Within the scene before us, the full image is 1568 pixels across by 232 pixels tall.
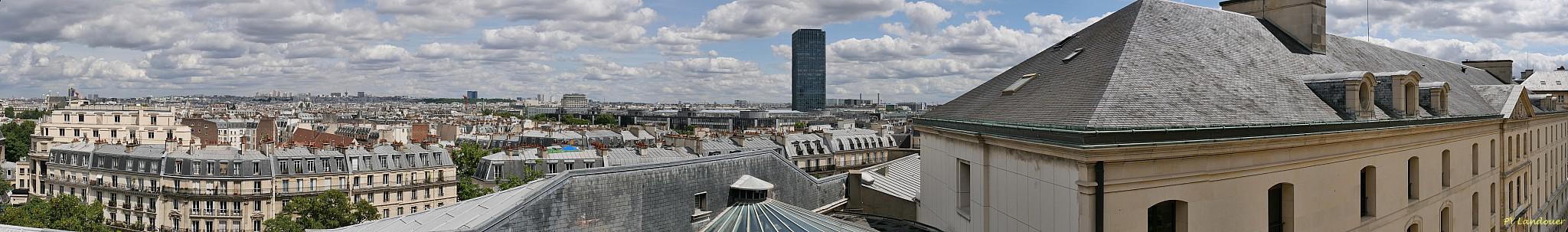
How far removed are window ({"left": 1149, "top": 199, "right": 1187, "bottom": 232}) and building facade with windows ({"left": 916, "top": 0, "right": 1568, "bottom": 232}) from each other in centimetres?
3

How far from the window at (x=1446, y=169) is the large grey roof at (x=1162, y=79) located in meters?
1.14

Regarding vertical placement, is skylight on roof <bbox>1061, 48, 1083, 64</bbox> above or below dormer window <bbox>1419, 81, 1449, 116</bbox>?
above

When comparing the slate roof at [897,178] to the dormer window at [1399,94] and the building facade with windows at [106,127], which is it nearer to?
the dormer window at [1399,94]

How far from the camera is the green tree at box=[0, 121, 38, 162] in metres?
101

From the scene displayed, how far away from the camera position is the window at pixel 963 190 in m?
18.9

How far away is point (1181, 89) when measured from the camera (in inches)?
650

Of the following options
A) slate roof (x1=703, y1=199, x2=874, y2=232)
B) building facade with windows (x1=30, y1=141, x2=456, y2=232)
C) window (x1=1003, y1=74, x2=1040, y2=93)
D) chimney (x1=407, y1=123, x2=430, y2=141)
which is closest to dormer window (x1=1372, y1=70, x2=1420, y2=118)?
window (x1=1003, y1=74, x2=1040, y2=93)

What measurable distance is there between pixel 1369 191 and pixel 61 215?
57.3 metres

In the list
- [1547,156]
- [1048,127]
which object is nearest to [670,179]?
[1048,127]

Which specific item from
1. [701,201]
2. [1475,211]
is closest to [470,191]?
[701,201]

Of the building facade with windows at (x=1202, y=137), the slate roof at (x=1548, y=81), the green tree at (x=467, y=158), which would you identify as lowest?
the green tree at (x=467, y=158)

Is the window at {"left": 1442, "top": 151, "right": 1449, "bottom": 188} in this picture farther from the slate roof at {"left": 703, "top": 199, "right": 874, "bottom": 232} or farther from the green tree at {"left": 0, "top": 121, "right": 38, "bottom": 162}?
the green tree at {"left": 0, "top": 121, "right": 38, "bottom": 162}

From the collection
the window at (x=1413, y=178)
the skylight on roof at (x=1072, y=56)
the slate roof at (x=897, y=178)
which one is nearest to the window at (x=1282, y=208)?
the skylight on roof at (x=1072, y=56)

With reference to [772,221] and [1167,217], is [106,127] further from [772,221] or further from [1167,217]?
[1167,217]
